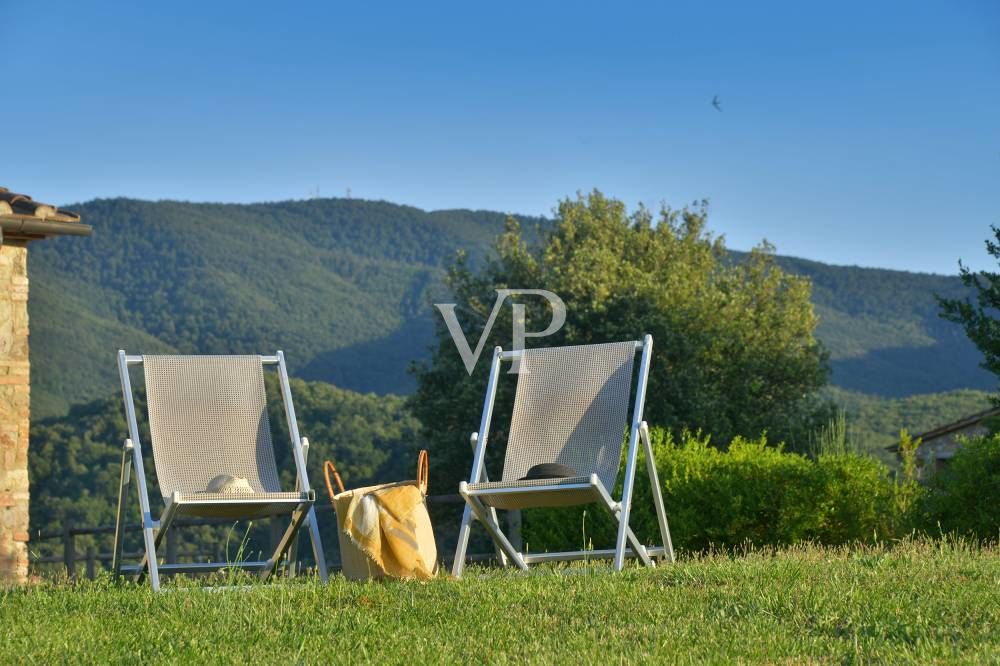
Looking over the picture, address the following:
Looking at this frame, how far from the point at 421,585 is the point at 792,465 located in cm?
371

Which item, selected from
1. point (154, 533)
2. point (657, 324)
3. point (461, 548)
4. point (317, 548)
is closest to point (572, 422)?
point (461, 548)

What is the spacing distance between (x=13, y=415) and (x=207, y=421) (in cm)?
305

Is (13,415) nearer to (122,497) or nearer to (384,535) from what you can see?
(122,497)

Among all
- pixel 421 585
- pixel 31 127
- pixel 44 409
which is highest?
pixel 31 127

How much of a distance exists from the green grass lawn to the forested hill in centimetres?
3151

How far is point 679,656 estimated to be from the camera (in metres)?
3.04

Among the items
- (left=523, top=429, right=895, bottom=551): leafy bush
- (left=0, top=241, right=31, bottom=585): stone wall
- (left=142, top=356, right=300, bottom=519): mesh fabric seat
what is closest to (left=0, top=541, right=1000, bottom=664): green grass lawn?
(left=142, top=356, right=300, bottom=519): mesh fabric seat

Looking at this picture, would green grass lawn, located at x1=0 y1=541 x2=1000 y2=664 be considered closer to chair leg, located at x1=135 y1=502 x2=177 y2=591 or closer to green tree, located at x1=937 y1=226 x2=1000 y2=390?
chair leg, located at x1=135 y1=502 x2=177 y2=591

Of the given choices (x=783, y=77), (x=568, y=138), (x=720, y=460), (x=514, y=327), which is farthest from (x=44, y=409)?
(x=720, y=460)

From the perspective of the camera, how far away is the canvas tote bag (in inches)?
178

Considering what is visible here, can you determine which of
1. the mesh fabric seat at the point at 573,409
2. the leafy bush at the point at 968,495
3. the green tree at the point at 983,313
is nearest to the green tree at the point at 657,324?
the green tree at the point at 983,313

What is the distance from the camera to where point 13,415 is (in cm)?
794

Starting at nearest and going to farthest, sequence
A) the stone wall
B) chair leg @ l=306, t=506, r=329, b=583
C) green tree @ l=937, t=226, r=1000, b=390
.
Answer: chair leg @ l=306, t=506, r=329, b=583 < the stone wall < green tree @ l=937, t=226, r=1000, b=390

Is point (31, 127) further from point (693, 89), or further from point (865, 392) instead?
point (865, 392)
